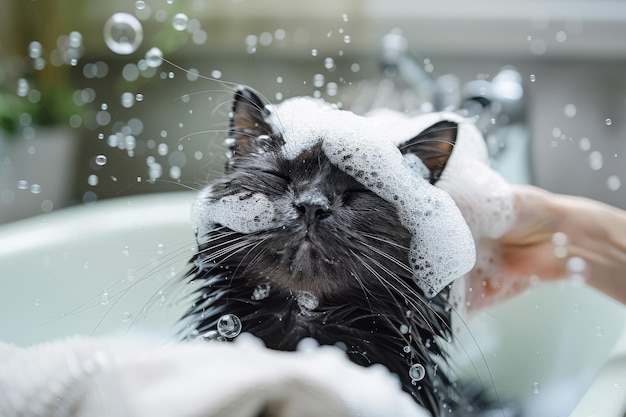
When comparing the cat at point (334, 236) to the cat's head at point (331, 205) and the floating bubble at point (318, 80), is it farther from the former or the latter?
the floating bubble at point (318, 80)

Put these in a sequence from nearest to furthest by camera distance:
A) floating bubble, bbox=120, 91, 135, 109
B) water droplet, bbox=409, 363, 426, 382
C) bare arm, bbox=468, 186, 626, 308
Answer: water droplet, bbox=409, 363, 426, 382, bare arm, bbox=468, 186, 626, 308, floating bubble, bbox=120, 91, 135, 109

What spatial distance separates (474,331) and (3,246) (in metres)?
0.85

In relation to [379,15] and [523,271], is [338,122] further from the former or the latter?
[379,15]

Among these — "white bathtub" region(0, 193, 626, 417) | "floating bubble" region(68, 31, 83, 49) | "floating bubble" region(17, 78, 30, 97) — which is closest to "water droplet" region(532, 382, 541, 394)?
"white bathtub" region(0, 193, 626, 417)

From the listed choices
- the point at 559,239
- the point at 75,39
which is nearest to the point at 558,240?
the point at 559,239

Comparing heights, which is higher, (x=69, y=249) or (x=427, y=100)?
(x=427, y=100)

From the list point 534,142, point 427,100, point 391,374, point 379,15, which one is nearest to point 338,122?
point 391,374

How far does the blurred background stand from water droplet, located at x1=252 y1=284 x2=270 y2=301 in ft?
0.47

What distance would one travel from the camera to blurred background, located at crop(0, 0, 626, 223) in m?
1.01

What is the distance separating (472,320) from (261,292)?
283mm

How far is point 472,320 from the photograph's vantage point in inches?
34.0

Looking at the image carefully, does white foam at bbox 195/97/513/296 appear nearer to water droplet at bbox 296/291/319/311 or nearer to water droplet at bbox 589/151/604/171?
water droplet at bbox 296/291/319/311

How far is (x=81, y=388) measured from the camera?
59 centimetres

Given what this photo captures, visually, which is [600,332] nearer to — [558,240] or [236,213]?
[558,240]
